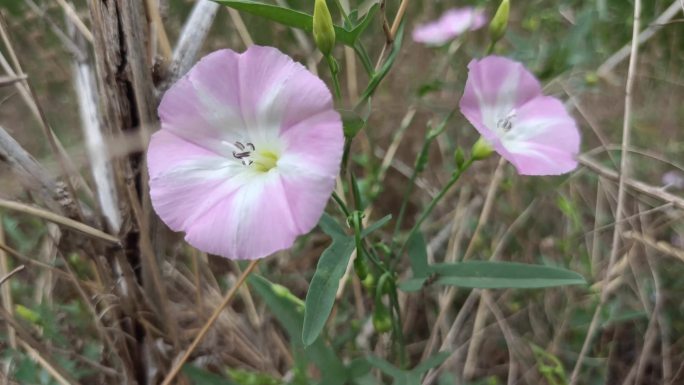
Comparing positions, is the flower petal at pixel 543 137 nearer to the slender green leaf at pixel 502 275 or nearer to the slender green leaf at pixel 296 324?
the slender green leaf at pixel 502 275

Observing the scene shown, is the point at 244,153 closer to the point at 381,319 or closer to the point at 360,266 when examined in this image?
the point at 360,266

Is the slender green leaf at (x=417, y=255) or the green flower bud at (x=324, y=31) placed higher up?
the green flower bud at (x=324, y=31)

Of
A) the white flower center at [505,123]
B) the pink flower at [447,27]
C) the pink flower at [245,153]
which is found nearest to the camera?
the pink flower at [245,153]

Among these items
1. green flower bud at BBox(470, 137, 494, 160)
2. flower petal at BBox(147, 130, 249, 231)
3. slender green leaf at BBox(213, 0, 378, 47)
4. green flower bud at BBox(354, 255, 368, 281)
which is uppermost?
slender green leaf at BBox(213, 0, 378, 47)

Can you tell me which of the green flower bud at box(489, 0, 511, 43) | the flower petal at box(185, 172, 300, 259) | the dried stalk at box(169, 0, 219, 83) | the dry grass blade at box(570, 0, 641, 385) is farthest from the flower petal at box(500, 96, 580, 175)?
the dried stalk at box(169, 0, 219, 83)

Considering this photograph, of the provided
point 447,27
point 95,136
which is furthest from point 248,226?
point 447,27

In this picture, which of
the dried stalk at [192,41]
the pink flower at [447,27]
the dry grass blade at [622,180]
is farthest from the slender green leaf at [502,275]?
the pink flower at [447,27]

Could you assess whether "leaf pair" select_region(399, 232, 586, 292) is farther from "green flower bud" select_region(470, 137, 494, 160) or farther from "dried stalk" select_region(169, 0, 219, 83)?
"dried stalk" select_region(169, 0, 219, 83)
